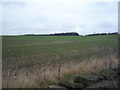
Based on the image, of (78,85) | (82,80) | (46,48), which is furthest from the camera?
(46,48)

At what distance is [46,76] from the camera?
4117 millimetres

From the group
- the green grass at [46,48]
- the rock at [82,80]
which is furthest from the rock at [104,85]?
the green grass at [46,48]

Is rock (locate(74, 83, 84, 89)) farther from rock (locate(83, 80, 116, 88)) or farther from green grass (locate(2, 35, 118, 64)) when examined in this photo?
green grass (locate(2, 35, 118, 64))

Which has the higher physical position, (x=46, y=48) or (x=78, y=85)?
(x=46, y=48)

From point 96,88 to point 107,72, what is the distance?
1000 mm

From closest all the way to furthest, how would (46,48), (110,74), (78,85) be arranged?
(78,85), (110,74), (46,48)

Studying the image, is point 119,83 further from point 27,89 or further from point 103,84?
point 27,89

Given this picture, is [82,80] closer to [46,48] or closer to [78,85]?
[78,85]

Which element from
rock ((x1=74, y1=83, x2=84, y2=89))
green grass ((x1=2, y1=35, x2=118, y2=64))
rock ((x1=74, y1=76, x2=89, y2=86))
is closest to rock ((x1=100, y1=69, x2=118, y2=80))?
rock ((x1=74, y1=76, x2=89, y2=86))

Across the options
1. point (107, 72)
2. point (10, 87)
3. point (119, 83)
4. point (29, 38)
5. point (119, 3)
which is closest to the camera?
point (10, 87)

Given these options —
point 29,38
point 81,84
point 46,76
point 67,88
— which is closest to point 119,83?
point 81,84

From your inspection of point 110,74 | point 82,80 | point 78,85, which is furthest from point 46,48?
point 78,85

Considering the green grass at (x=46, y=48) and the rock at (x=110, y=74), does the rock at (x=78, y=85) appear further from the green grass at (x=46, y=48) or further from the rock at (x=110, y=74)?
the green grass at (x=46, y=48)

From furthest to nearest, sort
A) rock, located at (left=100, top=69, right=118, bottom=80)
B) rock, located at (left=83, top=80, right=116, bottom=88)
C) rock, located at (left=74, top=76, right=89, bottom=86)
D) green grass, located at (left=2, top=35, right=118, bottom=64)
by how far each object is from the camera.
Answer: green grass, located at (left=2, top=35, right=118, bottom=64) → rock, located at (left=100, top=69, right=118, bottom=80) → rock, located at (left=74, top=76, right=89, bottom=86) → rock, located at (left=83, top=80, right=116, bottom=88)
